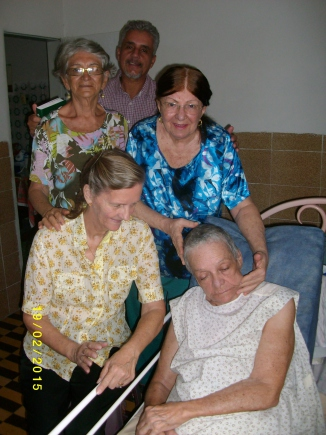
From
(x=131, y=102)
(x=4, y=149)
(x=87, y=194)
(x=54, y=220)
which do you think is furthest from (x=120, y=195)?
(x=4, y=149)

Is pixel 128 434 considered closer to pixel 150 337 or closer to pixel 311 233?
pixel 150 337

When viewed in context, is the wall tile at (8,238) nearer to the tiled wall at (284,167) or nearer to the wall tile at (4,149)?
the wall tile at (4,149)

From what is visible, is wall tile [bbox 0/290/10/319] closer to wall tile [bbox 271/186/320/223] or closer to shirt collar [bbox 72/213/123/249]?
shirt collar [bbox 72/213/123/249]

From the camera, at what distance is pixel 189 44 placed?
3.46 metres

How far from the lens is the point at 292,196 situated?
339 centimetres

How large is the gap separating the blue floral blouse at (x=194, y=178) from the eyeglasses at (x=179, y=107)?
0.15 metres

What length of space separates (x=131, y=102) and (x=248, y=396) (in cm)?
189

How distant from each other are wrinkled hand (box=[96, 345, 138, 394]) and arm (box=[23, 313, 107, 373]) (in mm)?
59

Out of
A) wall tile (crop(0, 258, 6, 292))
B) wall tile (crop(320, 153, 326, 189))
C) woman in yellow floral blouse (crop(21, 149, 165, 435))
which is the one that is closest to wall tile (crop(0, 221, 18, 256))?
wall tile (crop(0, 258, 6, 292))

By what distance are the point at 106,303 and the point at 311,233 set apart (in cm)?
Result: 88

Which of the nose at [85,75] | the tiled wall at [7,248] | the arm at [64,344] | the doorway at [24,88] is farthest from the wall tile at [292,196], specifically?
the arm at [64,344]

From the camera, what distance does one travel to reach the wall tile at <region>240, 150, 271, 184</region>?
342cm

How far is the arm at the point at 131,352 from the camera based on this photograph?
1.40m

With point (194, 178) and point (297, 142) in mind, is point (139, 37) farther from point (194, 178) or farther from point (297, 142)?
point (297, 142)
